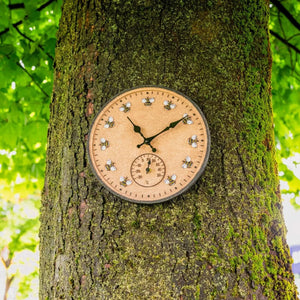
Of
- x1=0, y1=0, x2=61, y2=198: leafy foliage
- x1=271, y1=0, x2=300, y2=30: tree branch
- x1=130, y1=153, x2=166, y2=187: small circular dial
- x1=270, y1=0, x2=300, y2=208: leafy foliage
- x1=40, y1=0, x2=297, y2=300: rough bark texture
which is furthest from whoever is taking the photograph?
x1=270, y1=0, x2=300, y2=208: leafy foliage

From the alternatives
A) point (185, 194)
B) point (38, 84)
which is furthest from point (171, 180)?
point (38, 84)

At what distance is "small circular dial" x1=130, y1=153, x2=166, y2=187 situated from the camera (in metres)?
1.58

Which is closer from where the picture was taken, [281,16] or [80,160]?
[80,160]

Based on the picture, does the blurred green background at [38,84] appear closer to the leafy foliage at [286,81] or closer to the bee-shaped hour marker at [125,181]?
the leafy foliage at [286,81]

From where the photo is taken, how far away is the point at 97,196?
5.27 feet

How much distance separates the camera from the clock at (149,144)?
1.56 metres

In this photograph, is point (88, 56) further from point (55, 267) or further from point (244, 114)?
point (55, 267)

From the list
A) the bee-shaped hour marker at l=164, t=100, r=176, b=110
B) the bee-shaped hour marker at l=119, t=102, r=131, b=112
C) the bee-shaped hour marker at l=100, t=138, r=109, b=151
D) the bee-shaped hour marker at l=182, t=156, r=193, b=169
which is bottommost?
the bee-shaped hour marker at l=182, t=156, r=193, b=169

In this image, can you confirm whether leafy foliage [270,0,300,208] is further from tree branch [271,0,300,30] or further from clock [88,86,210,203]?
clock [88,86,210,203]

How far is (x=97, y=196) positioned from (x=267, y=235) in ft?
2.55

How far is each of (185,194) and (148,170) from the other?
0.63 feet

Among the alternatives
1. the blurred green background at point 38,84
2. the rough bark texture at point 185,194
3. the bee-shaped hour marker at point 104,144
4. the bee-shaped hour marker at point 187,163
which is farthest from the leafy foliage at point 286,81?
the bee-shaped hour marker at point 104,144

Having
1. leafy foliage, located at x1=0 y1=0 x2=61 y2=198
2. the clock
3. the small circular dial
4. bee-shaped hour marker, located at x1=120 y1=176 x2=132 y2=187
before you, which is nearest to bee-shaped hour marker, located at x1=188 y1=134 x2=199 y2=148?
the clock

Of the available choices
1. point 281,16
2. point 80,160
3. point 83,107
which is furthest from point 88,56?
point 281,16
